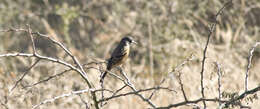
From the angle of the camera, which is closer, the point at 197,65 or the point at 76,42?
the point at 197,65

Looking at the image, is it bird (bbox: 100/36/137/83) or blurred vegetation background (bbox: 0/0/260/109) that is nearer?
bird (bbox: 100/36/137/83)

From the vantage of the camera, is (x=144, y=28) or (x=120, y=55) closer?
(x=120, y=55)

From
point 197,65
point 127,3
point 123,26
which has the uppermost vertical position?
point 127,3

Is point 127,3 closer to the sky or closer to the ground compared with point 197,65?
closer to the sky

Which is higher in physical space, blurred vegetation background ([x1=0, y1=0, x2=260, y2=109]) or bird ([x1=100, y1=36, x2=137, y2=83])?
blurred vegetation background ([x1=0, y1=0, x2=260, y2=109])

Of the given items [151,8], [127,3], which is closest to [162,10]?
[151,8]

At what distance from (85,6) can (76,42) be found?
3.12 feet

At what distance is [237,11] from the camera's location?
8922 mm

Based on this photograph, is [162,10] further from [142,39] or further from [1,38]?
[1,38]

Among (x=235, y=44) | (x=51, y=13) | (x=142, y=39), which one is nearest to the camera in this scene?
(x=235, y=44)

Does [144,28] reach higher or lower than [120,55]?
higher

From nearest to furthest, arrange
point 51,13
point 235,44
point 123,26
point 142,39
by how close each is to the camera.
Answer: point 235,44, point 142,39, point 123,26, point 51,13

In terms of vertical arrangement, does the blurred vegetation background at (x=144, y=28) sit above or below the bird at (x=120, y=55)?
above

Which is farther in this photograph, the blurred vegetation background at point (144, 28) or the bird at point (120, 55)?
the blurred vegetation background at point (144, 28)
